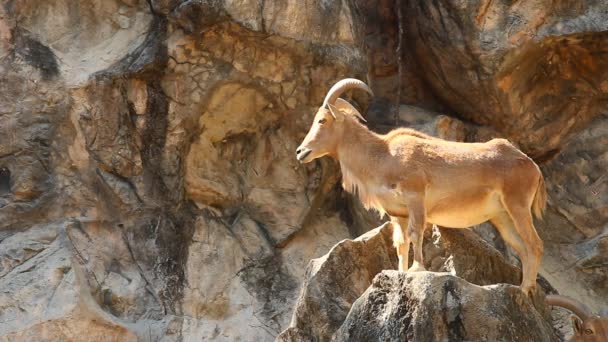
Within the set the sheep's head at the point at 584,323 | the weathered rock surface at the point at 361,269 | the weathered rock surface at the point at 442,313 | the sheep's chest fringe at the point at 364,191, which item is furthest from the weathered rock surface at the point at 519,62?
the weathered rock surface at the point at 442,313

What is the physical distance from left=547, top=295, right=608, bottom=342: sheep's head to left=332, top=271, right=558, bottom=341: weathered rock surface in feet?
8.46

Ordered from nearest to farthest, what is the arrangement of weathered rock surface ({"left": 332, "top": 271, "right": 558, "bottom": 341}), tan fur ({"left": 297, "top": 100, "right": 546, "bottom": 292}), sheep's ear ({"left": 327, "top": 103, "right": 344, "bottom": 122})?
weathered rock surface ({"left": 332, "top": 271, "right": 558, "bottom": 341}) < tan fur ({"left": 297, "top": 100, "right": 546, "bottom": 292}) < sheep's ear ({"left": 327, "top": 103, "right": 344, "bottom": 122})

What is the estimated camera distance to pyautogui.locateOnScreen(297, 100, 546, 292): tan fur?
31.3 feet

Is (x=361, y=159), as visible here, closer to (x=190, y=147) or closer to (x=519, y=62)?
(x=190, y=147)

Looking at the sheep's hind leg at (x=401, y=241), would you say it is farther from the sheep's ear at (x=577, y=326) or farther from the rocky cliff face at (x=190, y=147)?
the rocky cliff face at (x=190, y=147)

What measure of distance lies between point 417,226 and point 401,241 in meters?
0.51

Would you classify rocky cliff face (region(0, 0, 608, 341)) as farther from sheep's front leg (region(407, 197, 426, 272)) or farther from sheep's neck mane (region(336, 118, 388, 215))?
sheep's front leg (region(407, 197, 426, 272))

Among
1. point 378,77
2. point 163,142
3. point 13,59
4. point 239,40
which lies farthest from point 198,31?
point 378,77

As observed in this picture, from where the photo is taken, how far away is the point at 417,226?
30.7 ft

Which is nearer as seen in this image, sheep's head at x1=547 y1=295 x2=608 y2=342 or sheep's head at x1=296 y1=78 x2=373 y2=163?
sheep's head at x1=296 y1=78 x2=373 y2=163

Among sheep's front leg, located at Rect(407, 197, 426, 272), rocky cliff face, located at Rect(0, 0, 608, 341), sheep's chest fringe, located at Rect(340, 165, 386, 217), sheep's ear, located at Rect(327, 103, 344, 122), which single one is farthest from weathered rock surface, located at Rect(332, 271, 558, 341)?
rocky cliff face, located at Rect(0, 0, 608, 341)

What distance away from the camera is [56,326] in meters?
11.9

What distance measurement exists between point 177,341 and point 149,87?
11.4ft

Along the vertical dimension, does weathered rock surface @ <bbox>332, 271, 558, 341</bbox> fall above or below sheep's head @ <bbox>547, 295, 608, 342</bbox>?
above
